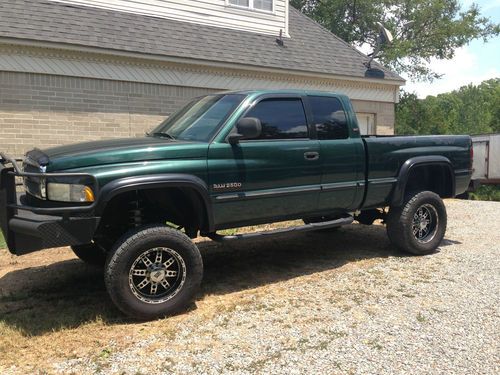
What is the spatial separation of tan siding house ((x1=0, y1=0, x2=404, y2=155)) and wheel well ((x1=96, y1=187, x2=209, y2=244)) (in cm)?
516

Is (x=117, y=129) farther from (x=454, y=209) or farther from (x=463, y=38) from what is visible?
(x=463, y=38)

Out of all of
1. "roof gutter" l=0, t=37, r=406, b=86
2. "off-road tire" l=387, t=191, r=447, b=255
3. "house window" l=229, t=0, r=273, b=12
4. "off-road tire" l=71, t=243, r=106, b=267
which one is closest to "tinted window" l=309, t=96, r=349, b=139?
"off-road tire" l=387, t=191, r=447, b=255

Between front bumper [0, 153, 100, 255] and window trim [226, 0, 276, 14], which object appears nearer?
front bumper [0, 153, 100, 255]

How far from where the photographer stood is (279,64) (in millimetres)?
12039

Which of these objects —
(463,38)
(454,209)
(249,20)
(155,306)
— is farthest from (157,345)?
(463,38)

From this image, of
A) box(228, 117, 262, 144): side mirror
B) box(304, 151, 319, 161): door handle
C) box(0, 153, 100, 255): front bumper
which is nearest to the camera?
box(0, 153, 100, 255): front bumper

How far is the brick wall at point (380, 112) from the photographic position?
1398 cm

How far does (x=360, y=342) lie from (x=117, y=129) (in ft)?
24.8

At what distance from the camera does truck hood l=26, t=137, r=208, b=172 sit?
4.10m

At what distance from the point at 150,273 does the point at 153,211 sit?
78cm

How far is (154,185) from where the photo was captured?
424 centimetres

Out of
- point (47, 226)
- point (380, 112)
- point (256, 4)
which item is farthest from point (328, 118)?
point (380, 112)

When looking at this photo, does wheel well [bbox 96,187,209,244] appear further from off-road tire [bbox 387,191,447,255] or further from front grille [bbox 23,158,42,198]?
off-road tire [bbox 387,191,447,255]

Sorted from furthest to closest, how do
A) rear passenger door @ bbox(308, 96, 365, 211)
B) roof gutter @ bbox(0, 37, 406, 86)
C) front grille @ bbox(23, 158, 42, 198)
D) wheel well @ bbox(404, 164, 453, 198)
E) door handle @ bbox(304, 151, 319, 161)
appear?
1. roof gutter @ bbox(0, 37, 406, 86)
2. wheel well @ bbox(404, 164, 453, 198)
3. rear passenger door @ bbox(308, 96, 365, 211)
4. door handle @ bbox(304, 151, 319, 161)
5. front grille @ bbox(23, 158, 42, 198)
